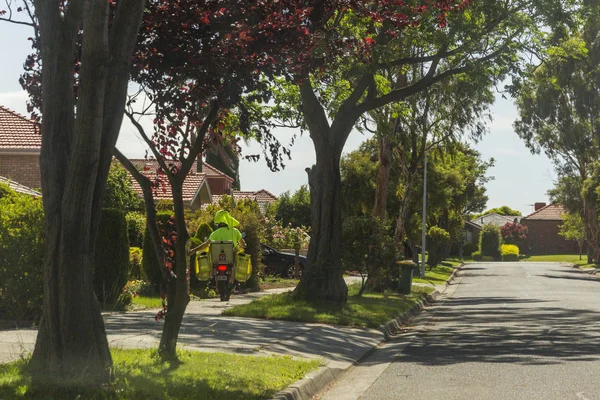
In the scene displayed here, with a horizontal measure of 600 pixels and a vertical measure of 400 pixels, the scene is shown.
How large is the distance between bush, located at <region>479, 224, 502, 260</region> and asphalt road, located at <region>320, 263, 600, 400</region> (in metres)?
89.4

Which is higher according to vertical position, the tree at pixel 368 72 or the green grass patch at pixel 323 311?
the tree at pixel 368 72

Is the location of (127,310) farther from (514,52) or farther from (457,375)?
(514,52)

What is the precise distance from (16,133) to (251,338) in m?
26.3

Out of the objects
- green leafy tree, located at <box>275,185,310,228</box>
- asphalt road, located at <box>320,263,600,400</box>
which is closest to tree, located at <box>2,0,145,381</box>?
asphalt road, located at <box>320,263,600,400</box>

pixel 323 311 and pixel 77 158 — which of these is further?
pixel 323 311

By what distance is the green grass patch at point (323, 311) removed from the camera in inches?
Result: 698

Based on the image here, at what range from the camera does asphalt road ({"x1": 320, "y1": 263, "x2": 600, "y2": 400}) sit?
10.1 meters

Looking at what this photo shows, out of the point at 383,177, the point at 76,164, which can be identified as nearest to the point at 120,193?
the point at 383,177

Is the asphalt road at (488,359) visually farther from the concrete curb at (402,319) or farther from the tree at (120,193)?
the tree at (120,193)

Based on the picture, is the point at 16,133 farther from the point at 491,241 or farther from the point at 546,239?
the point at 546,239

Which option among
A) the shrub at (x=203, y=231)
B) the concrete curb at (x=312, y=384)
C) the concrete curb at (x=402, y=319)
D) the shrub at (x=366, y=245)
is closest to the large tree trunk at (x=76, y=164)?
the concrete curb at (x=312, y=384)

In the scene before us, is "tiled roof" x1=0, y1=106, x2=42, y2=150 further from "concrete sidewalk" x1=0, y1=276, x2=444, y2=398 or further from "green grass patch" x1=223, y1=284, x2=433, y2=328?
"concrete sidewalk" x1=0, y1=276, x2=444, y2=398

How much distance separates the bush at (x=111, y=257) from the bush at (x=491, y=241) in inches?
3800

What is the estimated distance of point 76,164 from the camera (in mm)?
8172
